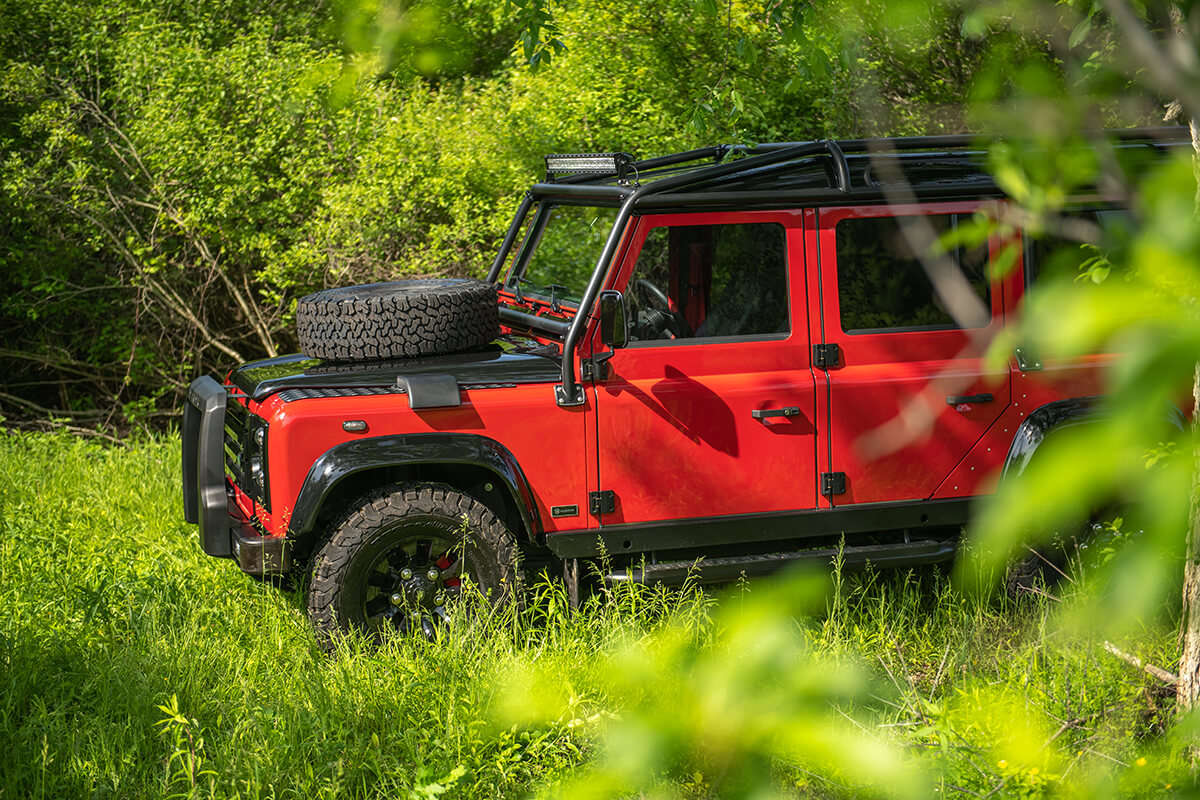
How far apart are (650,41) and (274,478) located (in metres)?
5.34

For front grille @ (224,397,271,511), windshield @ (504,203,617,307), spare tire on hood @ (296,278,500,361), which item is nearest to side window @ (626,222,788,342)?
windshield @ (504,203,617,307)

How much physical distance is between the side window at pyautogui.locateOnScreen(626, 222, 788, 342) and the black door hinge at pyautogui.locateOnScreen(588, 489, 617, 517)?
2.02ft

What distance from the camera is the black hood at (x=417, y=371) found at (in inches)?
164

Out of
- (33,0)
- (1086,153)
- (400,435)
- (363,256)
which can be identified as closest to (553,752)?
(400,435)

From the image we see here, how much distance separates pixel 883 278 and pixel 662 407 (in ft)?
3.46

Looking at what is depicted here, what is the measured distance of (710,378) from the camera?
14.3 ft

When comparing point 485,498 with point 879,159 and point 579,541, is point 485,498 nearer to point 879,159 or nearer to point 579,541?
point 579,541

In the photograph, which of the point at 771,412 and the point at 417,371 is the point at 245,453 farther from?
the point at 771,412

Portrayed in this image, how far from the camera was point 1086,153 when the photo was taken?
95 cm

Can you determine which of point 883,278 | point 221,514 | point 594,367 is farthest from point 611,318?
point 221,514

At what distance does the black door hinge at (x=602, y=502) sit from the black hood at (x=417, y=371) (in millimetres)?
473

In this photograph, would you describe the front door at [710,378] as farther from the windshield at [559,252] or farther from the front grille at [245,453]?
the front grille at [245,453]

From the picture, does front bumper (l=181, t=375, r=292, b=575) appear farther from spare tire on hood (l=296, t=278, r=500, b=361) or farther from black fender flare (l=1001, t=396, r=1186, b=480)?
black fender flare (l=1001, t=396, r=1186, b=480)

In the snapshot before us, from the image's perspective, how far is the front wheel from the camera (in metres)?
4.09
